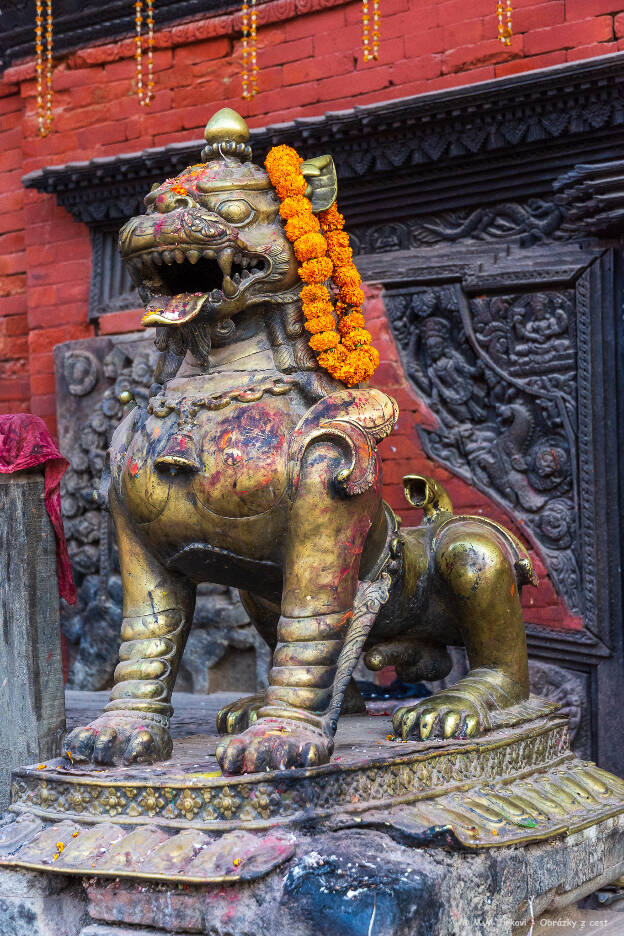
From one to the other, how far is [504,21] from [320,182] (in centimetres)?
189

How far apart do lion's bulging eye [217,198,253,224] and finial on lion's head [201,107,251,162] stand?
0.21 meters

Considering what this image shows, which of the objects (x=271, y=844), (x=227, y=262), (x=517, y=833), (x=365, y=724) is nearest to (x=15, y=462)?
(x=227, y=262)

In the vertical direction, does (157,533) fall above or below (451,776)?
above

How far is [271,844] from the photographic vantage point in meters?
2.55

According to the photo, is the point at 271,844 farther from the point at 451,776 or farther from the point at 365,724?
the point at 365,724

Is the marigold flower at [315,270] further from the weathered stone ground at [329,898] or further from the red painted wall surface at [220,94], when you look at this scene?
the red painted wall surface at [220,94]

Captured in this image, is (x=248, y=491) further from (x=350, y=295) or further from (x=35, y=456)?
(x=35, y=456)

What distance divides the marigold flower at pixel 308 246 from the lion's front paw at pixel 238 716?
1.18 m

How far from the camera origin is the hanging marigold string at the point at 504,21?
14.9 feet

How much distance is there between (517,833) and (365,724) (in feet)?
2.22

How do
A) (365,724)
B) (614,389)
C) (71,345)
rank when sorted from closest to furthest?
(365,724) → (614,389) → (71,345)

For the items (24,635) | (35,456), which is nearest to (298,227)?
(35,456)

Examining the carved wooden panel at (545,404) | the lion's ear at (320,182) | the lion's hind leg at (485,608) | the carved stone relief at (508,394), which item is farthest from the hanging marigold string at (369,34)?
the lion's hind leg at (485,608)

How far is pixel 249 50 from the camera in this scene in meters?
5.35
